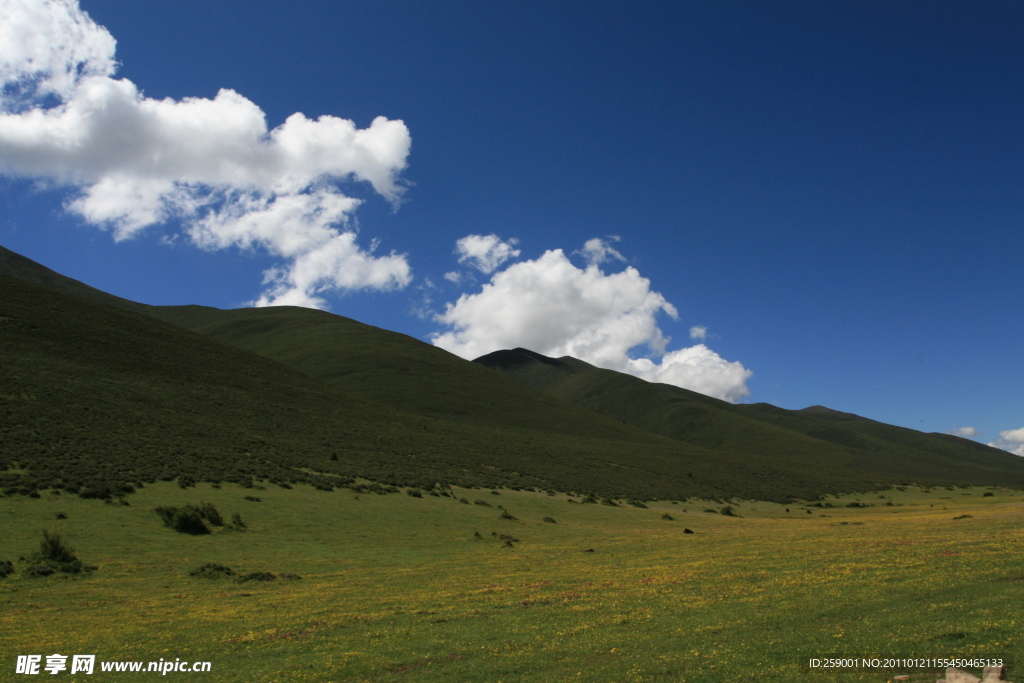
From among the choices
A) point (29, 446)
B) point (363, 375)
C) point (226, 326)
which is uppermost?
point (226, 326)

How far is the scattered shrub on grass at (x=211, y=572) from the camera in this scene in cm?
2156

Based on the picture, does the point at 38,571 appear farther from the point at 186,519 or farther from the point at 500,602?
the point at 500,602

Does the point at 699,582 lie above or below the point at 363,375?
below

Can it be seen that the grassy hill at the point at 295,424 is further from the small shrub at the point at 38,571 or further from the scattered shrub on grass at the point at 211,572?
the scattered shrub on grass at the point at 211,572

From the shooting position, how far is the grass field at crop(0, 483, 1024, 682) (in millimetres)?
10289

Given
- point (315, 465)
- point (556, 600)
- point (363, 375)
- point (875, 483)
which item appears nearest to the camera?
point (556, 600)

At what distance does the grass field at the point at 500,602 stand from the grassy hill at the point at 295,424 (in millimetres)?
13433

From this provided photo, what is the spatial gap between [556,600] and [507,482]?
44910 mm

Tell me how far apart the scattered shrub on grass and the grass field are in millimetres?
480

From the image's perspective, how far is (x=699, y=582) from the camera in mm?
17703

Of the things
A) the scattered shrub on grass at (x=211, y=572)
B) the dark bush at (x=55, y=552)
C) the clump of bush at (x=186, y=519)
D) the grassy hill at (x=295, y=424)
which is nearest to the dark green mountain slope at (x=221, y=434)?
the grassy hill at (x=295, y=424)

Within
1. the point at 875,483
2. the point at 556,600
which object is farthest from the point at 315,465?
the point at 875,483

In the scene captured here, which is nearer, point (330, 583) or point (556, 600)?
point (556, 600)

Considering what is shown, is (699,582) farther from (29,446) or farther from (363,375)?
(363,375)
